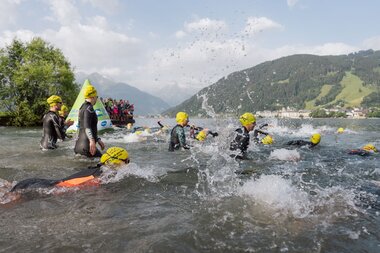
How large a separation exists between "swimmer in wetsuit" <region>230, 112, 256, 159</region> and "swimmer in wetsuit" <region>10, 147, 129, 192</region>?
4.09 m

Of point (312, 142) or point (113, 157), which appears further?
point (312, 142)

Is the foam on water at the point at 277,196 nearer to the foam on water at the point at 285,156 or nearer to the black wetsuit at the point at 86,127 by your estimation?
Result: the black wetsuit at the point at 86,127

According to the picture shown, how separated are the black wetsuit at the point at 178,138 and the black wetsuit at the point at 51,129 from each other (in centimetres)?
404

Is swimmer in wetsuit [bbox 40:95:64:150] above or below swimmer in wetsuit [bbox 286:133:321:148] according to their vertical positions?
above

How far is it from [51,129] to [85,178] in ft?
17.3

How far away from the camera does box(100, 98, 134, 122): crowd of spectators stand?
113 ft

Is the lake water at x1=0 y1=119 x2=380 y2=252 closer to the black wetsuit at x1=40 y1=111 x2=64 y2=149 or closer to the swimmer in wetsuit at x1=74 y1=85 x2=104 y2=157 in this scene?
the swimmer in wetsuit at x1=74 y1=85 x2=104 y2=157

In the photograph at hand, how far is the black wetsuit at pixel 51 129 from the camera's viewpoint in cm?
1109

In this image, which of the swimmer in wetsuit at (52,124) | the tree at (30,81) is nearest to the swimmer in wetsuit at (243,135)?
the swimmer in wetsuit at (52,124)

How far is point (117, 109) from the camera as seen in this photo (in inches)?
1426

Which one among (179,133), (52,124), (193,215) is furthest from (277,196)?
(52,124)

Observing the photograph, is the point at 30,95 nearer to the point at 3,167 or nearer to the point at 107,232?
the point at 3,167

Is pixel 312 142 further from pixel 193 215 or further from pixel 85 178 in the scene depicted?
pixel 85 178

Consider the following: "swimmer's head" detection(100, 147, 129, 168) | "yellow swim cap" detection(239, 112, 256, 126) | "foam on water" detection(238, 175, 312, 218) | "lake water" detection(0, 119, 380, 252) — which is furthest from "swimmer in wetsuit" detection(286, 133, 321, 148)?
"swimmer's head" detection(100, 147, 129, 168)
